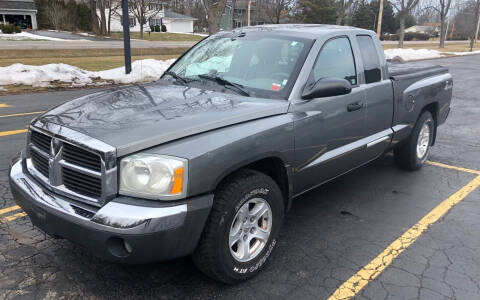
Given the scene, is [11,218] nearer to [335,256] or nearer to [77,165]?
[77,165]

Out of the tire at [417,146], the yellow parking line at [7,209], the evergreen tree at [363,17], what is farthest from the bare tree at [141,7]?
the yellow parking line at [7,209]

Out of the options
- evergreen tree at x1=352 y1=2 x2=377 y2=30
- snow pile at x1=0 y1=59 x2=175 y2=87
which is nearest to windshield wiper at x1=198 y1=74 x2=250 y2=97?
snow pile at x1=0 y1=59 x2=175 y2=87

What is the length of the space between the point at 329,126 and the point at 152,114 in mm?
1544

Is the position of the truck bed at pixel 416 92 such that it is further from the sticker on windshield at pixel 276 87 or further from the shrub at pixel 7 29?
the shrub at pixel 7 29

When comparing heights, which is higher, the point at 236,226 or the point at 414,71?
the point at 414,71

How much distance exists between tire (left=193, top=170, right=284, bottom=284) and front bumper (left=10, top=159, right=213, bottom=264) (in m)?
0.12

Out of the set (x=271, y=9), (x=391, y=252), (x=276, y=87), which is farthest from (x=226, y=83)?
(x=271, y=9)

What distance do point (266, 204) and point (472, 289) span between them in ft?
5.28

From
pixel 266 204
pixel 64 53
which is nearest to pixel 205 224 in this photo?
pixel 266 204

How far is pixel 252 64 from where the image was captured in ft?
Result: 12.0

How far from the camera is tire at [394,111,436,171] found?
203 inches

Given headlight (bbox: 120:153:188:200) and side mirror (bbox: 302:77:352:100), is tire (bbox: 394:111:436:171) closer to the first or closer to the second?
side mirror (bbox: 302:77:352:100)

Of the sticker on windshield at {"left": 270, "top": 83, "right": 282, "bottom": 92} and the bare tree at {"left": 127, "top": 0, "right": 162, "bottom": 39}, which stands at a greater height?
the bare tree at {"left": 127, "top": 0, "right": 162, "bottom": 39}

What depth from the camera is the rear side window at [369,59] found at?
164 inches
